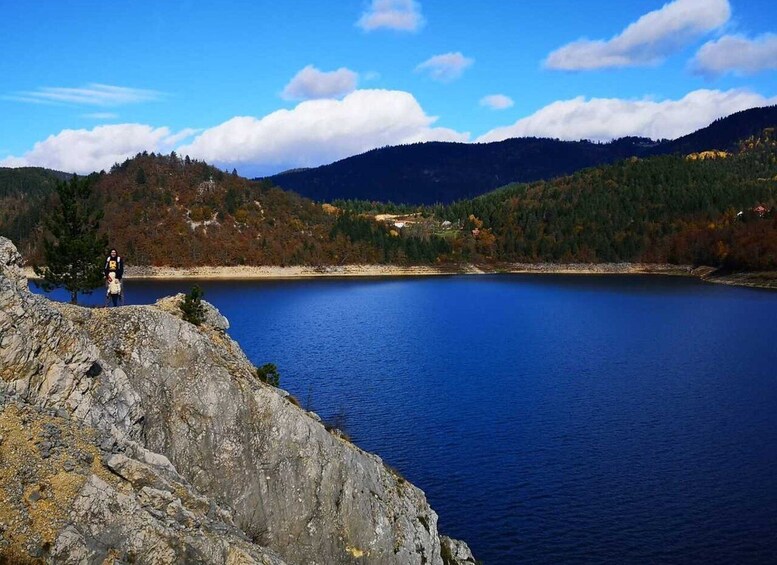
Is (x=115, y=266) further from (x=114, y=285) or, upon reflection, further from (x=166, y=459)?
(x=166, y=459)

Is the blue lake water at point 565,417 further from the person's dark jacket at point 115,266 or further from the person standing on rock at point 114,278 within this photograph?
the person's dark jacket at point 115,266

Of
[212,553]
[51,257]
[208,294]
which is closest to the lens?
[212,553]

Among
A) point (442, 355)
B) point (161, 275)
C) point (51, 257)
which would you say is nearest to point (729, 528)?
point (51, 257)

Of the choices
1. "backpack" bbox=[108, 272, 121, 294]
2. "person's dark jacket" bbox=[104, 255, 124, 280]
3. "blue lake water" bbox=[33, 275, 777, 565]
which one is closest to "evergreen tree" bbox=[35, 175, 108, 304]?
"person's dark jacket" bbox=[104, 255, 124, 280]

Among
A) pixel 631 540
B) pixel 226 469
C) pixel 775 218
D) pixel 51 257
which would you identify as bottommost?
pixel 631 540

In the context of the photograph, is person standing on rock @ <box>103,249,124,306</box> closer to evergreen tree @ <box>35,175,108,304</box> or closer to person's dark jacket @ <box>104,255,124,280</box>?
person's dark jacket @ <box>104,255,124,280</box>

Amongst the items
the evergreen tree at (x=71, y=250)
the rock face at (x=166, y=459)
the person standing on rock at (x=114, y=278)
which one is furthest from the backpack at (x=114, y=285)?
the evergreen tree at (x=71, y=250)

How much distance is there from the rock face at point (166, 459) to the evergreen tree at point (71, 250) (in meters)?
11.7

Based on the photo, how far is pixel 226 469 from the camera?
1936 centimetres

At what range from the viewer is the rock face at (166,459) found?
12.2m

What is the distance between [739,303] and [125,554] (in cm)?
12005

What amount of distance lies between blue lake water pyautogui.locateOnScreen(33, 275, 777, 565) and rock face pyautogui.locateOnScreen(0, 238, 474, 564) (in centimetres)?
820

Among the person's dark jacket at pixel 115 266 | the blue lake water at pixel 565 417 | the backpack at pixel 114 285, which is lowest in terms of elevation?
the blue lake water at pixel 565 417

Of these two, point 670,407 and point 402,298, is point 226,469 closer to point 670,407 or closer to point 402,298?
point 670,407
